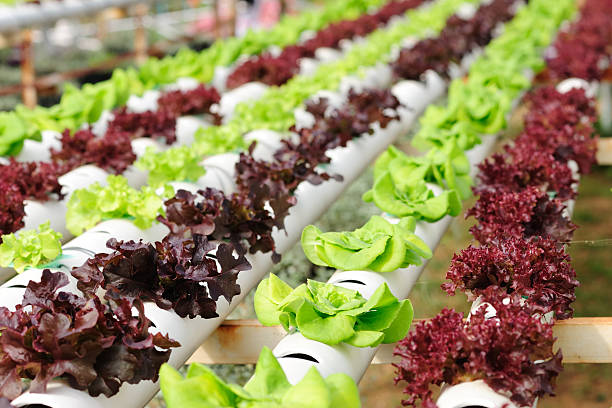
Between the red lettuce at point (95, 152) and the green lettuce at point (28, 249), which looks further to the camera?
the red lettuce at point (95, 152)

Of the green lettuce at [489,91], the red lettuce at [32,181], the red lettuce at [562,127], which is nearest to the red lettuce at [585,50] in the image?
the green lettuce at [489,91]

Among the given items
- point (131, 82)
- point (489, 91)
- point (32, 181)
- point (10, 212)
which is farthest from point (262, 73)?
point (10, 212)

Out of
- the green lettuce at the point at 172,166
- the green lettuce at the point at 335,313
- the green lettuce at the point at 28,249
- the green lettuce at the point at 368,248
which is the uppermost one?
the green lettuce at the point at 335,313

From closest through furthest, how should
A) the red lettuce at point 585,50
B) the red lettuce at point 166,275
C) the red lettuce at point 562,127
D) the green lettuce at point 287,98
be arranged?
1. the red lettuce at point 166,275
2. the red lettuce at point 562,127
3. the green lettuce at point 287,98
4. the red lettuce at point 585,50

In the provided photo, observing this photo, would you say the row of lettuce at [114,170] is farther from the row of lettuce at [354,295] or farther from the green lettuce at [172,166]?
the row of lettuce at [354,295]

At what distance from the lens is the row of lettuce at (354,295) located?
57.8 inches

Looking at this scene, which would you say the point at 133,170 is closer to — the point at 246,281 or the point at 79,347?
the point at 246,281

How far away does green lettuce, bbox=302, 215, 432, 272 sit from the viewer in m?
2.11

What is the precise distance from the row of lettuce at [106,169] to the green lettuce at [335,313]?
2.28 ft

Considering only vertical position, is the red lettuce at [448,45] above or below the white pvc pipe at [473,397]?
below

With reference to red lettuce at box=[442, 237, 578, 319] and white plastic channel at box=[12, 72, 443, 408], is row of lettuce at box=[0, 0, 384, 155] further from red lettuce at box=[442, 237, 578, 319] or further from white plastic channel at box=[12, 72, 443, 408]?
red lettuce at box=[442, 237, 578, 319]

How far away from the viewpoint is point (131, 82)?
14.6 feet

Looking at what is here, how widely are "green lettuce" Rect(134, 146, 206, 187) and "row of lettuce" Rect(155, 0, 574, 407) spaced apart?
676mm

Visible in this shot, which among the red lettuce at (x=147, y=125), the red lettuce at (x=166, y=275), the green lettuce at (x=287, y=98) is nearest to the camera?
the red lettuce at (x=166, y=275)
